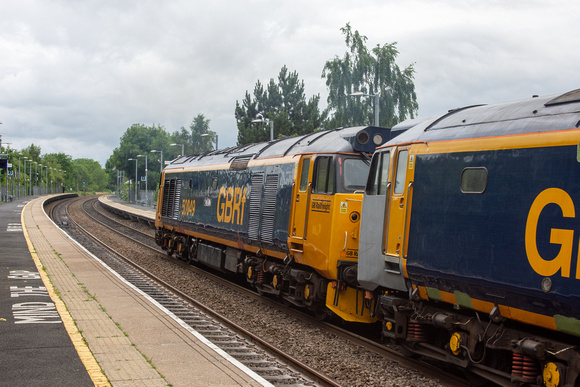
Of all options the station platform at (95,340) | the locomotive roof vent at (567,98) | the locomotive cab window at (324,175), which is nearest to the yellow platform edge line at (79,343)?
the station platform at (95,340)

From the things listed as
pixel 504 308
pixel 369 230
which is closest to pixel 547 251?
pixel 504 308

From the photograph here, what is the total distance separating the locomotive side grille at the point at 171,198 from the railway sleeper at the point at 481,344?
14.4 m

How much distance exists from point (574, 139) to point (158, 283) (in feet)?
48.0

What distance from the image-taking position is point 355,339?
1161 cm

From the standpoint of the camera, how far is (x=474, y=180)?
781cm

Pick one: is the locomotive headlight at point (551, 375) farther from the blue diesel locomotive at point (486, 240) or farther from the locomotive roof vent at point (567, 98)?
the locomotive roof vent at point (567, 98)

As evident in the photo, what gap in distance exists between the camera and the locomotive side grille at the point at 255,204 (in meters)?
15.2

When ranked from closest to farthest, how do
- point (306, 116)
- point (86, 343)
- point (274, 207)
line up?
point (86, 343), point (274, 207), point (306, 116)

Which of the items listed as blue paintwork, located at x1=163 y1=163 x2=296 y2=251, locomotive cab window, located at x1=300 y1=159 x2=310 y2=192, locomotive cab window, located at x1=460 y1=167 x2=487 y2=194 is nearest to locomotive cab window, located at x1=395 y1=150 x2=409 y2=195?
locomotive cab window, located at x1=460 y1=167 x2=487 y2=194

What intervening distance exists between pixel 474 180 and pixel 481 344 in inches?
84.1

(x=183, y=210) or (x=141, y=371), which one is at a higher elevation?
(x=183, y=210)

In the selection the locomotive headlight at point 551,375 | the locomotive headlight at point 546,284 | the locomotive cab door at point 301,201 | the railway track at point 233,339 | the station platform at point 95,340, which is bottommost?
the railway track at point 233,339

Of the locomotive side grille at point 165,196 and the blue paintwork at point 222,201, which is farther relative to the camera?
the locomotive side grille at point 165,196

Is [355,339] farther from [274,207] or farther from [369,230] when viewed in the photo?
[274,207]
